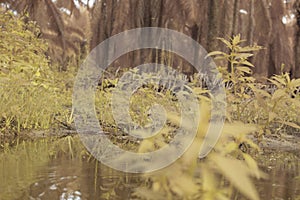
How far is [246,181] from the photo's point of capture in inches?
31.5

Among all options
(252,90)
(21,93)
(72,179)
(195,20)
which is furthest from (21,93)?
(195,20)

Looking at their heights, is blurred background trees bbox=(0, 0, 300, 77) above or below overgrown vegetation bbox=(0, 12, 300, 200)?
above

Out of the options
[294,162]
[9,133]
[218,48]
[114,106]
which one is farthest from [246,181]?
[218,48]

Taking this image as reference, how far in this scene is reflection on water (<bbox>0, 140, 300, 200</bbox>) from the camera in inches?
57.1

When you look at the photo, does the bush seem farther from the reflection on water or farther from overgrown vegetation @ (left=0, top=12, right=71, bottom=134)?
the reflection on water

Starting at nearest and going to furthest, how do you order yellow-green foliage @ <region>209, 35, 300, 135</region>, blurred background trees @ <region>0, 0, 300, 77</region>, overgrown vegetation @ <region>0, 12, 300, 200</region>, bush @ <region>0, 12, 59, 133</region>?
overgrown vegetation @ <region>0, 12, 300, 200</region>, yellow-green foliage @ <region>209, 35, 300, 135</region>, bush @ <region>0, 12, 59, 133</region>, blurred background trees @ <region>0, 0, 300, 77</region>

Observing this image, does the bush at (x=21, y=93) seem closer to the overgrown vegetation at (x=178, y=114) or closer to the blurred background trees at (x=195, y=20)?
the overgrown vegetation at (x=178, y=114)

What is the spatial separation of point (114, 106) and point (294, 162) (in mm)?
1932

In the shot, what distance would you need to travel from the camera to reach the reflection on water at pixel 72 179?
1449 millimetres

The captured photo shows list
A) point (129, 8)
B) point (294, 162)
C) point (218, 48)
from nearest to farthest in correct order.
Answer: point (294, 162)
point (218, 48)
point (129, 8)

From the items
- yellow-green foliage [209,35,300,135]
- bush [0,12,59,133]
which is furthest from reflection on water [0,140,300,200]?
bush [0,12,59,133]

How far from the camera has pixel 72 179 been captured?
1.67 meters

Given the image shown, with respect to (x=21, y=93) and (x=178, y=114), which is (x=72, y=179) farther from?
(x=21, y=93)

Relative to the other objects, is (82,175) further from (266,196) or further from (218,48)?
(218,48)
